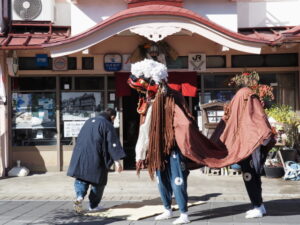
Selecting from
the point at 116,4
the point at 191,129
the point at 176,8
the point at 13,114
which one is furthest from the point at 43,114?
the point at 191,129

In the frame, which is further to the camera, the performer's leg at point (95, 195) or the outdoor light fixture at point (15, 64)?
the outdoor light fixture at point (15, 64)

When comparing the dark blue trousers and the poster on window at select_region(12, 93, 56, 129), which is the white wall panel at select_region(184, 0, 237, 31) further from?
the dark blue trousers

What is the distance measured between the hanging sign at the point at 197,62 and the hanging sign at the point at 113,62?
1680 millimetres

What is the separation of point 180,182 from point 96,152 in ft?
5.17

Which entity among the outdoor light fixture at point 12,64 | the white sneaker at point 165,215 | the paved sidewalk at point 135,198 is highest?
the outdoor light fixture at point 12,64

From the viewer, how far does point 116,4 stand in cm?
1264

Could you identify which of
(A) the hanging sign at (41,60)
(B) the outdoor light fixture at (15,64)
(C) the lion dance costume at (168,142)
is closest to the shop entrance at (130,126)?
(A) the hanging sign at (41,60)

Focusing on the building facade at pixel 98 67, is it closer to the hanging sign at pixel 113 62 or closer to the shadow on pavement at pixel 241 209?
the hanging sign at pixel 113 62

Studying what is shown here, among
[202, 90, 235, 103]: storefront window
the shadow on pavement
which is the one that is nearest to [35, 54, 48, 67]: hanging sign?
[202, 90, 235, 103]: storefront window

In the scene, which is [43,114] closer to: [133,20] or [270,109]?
[133,20]

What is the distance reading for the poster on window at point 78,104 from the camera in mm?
13008

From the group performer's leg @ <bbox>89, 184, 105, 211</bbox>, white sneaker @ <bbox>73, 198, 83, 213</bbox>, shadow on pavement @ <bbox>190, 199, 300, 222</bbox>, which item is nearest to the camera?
shadow on pavement @ <bbox>190, 199, 300, 222</bbox>

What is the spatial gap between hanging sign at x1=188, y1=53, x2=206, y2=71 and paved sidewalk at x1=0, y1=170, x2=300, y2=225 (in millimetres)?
2477

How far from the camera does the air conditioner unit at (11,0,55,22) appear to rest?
12.8 m
